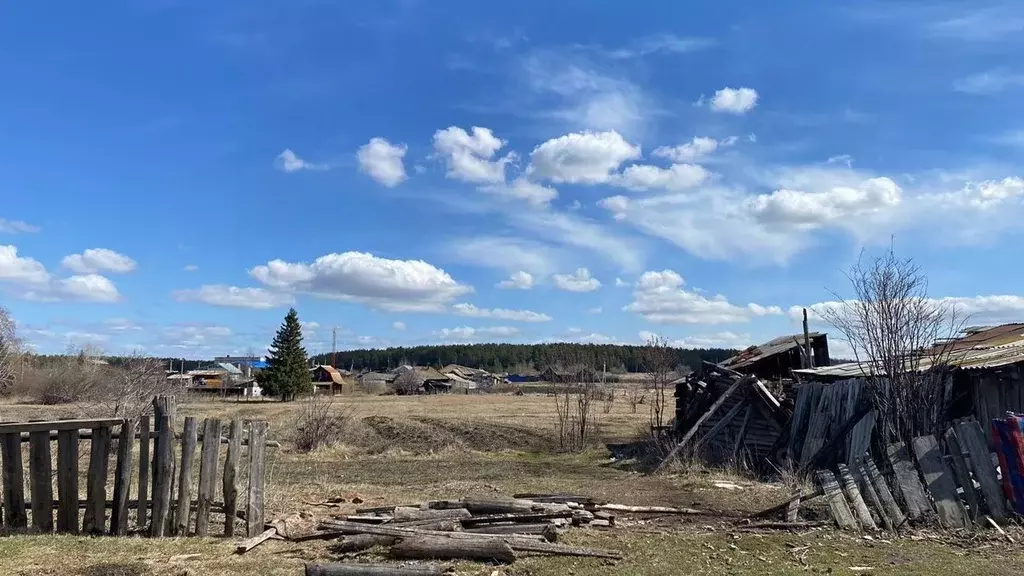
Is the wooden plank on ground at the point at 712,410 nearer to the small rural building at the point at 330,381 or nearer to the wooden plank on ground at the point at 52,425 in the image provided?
the wooden plank on ground at the point at 52,425

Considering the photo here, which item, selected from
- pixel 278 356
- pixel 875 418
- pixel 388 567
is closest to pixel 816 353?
pixel 875 418

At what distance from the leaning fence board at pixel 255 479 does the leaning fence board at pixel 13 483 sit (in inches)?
93.8

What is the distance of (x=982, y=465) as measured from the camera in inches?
374

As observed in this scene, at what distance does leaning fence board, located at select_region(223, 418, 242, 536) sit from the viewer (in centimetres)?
852

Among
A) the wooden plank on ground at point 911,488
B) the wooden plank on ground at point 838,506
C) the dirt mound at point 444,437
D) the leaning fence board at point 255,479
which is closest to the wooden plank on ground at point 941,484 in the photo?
the wooden plank on ground at point 911,488

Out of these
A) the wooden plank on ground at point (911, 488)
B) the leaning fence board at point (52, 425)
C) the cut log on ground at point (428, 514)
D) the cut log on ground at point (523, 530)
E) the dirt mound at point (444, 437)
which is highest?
the leaning fence board at point (52, 425)

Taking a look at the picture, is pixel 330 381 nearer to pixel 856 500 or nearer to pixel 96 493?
pixel 96 493

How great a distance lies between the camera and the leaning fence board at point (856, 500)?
→ 8984mm

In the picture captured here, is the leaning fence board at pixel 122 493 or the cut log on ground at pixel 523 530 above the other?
the leaning fence board at pixel 122 493

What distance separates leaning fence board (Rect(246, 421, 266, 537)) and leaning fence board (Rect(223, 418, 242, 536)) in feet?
0.52

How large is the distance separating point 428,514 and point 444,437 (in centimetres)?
1417

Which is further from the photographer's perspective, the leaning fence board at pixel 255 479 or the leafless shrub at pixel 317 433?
the leafless shrub at pixel 317 433

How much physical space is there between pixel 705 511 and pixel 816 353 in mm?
14285

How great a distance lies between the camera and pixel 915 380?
11.9 metres
